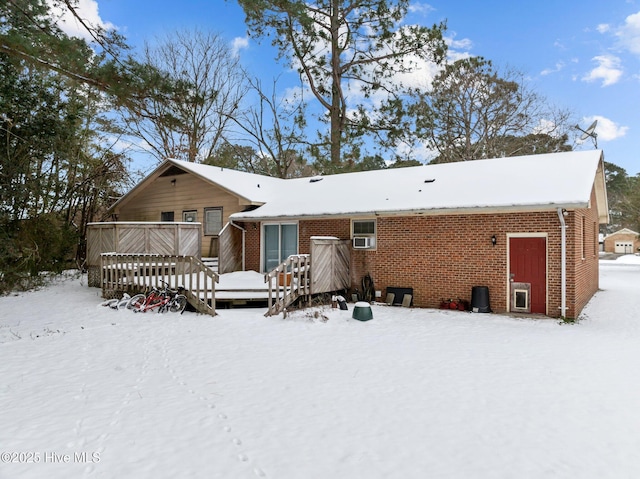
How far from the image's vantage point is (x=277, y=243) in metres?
13.4

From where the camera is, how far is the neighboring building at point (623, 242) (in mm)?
44219

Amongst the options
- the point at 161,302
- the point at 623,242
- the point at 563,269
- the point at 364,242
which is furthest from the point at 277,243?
the point at 623,242

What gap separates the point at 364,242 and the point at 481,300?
3.48 m

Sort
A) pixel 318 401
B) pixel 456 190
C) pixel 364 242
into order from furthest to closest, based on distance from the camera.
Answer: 1. pixel 364 242
2. pixel 456 190
3. pixel 318 401

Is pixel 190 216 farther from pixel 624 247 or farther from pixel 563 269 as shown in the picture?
pixel 624 247

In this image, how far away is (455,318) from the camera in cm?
913

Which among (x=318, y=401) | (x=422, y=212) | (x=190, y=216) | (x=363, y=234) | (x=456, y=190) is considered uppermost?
(x=456, y=190)

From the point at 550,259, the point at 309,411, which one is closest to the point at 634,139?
the point at 550,259

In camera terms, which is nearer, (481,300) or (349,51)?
(481,300)

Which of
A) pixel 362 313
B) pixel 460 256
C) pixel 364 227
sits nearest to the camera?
pixel 362 313

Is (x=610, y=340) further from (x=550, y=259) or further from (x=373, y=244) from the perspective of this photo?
(x=373, y=244)

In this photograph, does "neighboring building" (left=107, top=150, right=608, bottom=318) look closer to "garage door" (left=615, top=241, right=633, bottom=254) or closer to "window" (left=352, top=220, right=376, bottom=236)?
"window" (left=352, top=220, right=376, bottom=236)

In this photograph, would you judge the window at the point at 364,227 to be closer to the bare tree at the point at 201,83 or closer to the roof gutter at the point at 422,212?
the roof gutter at the point at 422,212

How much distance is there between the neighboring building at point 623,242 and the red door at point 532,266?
148ft
